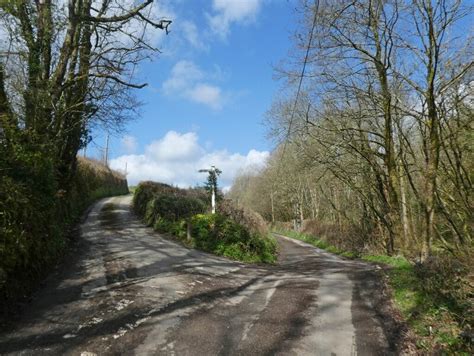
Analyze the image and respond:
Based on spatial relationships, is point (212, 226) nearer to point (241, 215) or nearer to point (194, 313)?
point (241, 215)

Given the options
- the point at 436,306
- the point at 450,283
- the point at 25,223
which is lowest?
the point at 436,306

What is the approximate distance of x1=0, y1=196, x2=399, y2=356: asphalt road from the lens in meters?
5.49

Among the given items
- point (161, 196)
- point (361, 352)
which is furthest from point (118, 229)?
point (361, 352)

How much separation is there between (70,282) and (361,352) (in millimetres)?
6087

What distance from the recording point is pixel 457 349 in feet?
17.2

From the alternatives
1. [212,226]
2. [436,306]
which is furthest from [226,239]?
[436,306]

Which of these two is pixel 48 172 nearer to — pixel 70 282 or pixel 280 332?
pixel 70 282

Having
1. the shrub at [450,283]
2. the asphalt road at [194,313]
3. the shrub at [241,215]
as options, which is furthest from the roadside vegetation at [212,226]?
the shrub at [450,283]

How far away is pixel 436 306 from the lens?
668cm

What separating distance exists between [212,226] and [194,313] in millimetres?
9502

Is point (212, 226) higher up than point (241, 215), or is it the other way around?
point (241, 215)

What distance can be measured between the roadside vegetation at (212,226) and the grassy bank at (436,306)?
292 inches

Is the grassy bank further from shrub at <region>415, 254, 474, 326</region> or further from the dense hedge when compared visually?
the dense hedge

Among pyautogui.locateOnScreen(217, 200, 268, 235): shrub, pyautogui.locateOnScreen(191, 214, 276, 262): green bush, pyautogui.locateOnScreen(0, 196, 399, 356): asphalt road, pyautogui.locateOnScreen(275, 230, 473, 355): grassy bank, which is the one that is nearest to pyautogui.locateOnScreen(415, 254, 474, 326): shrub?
pyautogui.locateOnScreen(275, 230, 473, 355): grassy bank
